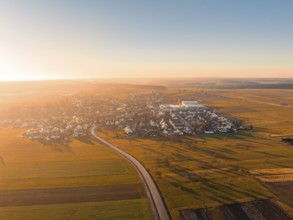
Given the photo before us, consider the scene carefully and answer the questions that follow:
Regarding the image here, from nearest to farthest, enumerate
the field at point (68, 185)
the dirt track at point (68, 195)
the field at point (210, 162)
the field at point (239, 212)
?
the field at point (239, 212), the field at point (68, 185), the dirt track at point (68, 195), the field at point (210, 162)

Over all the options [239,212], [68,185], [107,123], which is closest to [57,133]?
[107,123]

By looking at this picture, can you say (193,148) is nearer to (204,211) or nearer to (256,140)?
(256,140)

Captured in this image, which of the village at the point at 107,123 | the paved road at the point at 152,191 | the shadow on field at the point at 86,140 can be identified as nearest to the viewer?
the paved road at the point at 152,191

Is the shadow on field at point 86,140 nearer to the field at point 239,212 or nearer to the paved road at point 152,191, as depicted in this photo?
the paved road at point 152,191

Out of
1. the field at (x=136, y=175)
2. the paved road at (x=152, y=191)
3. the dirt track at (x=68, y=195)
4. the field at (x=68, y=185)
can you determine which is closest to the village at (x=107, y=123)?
the field at (x=136, y=175)

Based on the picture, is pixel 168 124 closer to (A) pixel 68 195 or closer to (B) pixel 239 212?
(A) pixel 68 195

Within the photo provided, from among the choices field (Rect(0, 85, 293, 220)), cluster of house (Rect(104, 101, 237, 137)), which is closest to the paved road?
field (Rect(0, 85, 293, 220))

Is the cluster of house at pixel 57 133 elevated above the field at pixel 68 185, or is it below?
above

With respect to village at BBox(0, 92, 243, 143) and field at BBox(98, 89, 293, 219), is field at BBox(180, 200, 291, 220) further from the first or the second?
village at BBox(0, 92, 243, 143)
